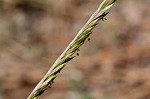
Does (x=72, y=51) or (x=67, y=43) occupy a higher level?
(x=67, y=43)

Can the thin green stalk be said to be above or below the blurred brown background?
below

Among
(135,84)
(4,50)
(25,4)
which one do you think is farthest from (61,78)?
(25,4)

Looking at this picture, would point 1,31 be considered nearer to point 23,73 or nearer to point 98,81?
point 23,73

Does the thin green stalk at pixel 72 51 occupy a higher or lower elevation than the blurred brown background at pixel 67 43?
lower

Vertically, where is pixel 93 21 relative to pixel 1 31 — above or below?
below

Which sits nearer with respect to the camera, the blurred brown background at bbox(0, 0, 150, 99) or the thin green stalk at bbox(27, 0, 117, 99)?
the thin green stalk at bbox(27, 0, 117, 99)

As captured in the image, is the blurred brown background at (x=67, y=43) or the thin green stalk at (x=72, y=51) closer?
the thin green stalk at (x=72, y=51)

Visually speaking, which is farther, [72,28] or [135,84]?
[72,28]

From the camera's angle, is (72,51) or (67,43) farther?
(67,43)
